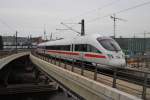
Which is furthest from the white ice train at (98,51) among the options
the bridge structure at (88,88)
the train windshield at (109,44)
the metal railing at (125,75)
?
the bridge structure at (88,88)

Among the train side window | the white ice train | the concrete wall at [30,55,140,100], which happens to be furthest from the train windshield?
the concrete wall at [30,55,140,100]

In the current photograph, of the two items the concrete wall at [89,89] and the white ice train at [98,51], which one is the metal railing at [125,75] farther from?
the white ice train at [98,51]

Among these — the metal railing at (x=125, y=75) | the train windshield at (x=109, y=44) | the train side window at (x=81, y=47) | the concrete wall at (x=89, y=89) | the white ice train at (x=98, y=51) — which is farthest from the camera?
the train side window at (x=81, y=47)

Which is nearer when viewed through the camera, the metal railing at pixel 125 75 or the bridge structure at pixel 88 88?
the metal railing at pixel 125 75

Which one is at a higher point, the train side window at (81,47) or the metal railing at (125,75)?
the train side window at (81,47)

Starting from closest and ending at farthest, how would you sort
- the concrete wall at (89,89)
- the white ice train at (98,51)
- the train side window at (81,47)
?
the concrete wall at (89,89) < the white ice train at (98,51) < the train side window at (81,47)

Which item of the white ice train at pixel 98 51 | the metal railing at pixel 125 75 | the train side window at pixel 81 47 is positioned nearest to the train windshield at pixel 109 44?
the white ice train at pixel 98 51

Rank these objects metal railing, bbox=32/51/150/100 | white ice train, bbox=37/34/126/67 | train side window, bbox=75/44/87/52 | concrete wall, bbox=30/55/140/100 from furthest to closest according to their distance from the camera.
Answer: train side window, bbox=75/44/87/52 → white ice train, bbox=37/34/126/67 → concrete wall, bbox=30/55/140/100 → metal railing, bbox=32/51/150/100

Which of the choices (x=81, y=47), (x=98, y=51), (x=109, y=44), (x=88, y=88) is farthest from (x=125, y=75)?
(x=81, y=47)

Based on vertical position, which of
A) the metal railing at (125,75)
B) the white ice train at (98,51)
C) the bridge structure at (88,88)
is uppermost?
the white ice train at (98,51)

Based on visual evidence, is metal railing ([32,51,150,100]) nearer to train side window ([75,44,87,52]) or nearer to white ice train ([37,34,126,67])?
white ice train ([37,34,126,67])

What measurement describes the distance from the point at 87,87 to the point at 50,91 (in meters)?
19.6

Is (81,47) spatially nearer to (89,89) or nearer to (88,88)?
(88,88)

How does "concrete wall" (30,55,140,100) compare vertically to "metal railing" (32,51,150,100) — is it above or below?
below
